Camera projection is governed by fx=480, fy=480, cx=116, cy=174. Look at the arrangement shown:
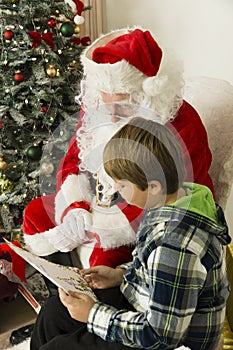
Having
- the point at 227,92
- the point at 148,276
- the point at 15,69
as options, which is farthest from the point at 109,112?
the point at 15,69

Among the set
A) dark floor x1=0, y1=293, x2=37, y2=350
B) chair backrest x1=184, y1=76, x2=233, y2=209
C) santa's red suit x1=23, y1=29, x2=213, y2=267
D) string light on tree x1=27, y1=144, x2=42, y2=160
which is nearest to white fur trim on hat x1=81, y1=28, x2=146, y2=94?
santa's red suit x1=23, y1=29, x2=213, y2=267

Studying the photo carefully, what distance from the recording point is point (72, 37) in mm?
2566

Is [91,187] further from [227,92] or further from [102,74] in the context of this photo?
[227,92]

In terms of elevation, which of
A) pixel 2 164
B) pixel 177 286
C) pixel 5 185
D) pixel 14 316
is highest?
pixel 177 286

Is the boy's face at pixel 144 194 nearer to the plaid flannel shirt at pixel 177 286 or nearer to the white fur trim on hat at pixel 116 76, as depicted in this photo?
the plaid flannel shirt at pixel 177 286

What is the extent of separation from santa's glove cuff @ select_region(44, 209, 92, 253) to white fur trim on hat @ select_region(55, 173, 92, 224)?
66 mm

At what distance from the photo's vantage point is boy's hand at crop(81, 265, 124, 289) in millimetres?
1452

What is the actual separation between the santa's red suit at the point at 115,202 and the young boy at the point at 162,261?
37 cm

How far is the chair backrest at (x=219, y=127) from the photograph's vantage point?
178 cm

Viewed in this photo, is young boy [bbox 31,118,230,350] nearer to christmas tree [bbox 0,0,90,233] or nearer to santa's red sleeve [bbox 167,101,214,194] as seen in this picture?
santa's red sleeve [bbox 167,101,214,194]

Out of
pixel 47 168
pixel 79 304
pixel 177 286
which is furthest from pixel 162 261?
pixel 47 168

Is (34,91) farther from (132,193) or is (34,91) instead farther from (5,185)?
(132,193)

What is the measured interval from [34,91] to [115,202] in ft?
3.08

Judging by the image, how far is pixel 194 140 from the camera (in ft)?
5.36
